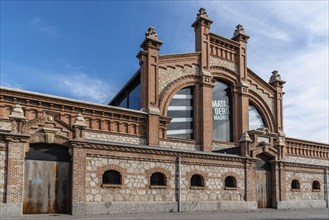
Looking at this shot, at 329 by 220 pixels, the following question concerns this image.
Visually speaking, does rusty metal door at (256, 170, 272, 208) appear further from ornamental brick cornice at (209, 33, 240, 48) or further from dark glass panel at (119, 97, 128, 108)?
dark glass panel at (119, 97, 128, 108)

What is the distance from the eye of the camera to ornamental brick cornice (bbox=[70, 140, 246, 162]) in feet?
56.7

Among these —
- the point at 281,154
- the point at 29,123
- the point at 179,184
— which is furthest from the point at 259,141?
the point at 29,123

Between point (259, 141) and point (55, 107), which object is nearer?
point (55, 107)

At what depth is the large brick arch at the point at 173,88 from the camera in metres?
25.4

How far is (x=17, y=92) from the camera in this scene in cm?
1967

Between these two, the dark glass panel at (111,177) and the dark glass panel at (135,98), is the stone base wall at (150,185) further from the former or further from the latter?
the dark glass panel at (135,98)

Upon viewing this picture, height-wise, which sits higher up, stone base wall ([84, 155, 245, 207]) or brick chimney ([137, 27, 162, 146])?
brick chimney ([137, 27, 162, 146])

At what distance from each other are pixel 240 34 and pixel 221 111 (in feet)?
23.1

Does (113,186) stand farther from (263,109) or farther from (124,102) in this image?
(263,109)

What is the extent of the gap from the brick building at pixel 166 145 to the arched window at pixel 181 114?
76 mm

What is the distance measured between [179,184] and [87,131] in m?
6.37

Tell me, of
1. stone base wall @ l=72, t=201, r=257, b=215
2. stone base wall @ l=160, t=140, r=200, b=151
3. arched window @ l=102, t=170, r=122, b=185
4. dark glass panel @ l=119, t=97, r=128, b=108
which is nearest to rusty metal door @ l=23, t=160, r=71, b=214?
stone base wall @ l=72, t=201, r=257, b=215

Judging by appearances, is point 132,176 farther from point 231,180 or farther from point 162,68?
point 162,68

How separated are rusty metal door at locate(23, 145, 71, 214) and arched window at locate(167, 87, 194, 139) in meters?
10.2
